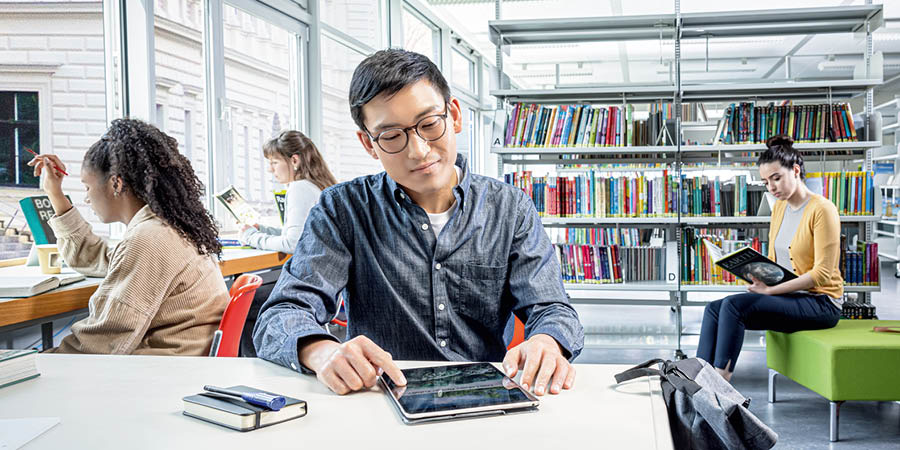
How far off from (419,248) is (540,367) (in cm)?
46

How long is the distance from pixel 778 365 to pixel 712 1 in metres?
5.37

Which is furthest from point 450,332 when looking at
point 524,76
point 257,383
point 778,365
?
point 524,76

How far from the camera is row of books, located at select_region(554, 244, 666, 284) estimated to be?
4.31 meters

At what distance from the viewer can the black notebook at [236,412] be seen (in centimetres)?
83

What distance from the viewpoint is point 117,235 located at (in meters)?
3.41

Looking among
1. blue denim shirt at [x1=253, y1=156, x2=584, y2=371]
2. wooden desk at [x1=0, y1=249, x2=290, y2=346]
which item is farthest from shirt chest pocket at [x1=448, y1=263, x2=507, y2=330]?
wooden desk at [x1=0, y1=249, x2=290, y2=346]

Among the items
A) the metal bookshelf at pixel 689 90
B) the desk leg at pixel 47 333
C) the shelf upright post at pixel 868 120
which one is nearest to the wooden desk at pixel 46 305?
the desk leg at pixel 47 333

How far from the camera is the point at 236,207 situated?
374 cm

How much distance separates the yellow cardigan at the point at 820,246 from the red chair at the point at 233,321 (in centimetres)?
266

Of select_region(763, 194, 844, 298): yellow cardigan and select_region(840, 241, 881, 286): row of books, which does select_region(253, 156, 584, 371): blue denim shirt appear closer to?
select_region(763, 194, 844, 298): yellow cardigan

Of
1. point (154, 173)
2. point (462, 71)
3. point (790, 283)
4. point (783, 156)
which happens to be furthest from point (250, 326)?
point (462, 71)

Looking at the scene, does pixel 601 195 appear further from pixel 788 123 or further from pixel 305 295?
pixel 305 295

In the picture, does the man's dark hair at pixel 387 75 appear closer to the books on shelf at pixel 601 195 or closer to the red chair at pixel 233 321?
the red chair at pixel 233 321

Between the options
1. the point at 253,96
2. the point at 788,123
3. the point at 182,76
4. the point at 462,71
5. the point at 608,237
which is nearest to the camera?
the point at 182,76
